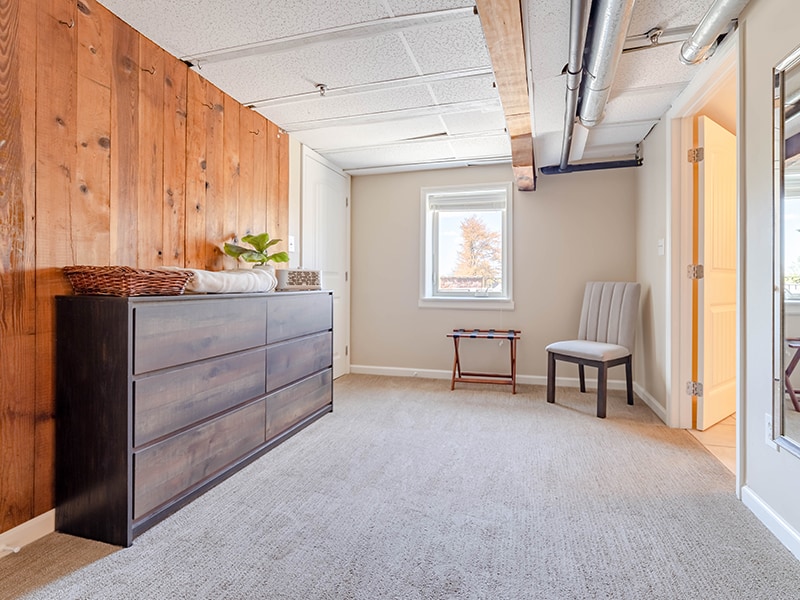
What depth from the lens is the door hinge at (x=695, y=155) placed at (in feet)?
8.93

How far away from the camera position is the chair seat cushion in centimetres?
308

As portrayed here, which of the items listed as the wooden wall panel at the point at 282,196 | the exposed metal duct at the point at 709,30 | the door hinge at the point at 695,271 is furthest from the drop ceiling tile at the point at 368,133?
the door hinge at the point at 695,271

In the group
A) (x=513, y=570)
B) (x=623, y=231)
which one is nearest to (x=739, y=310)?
(x=513, y=570)

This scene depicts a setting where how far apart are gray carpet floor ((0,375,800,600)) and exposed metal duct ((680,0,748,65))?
81.5 inches

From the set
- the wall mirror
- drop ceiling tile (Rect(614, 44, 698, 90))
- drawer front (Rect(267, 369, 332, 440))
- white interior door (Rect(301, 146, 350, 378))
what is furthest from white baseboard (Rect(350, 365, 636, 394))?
drop ceiling tile (Rect(614, 44, 698, 90))

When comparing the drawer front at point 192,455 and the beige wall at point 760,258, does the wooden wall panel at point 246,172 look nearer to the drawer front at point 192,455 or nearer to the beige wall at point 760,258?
the drawer front at point 192,455

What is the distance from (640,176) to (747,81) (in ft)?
6.62

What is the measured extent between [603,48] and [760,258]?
43.8 inches

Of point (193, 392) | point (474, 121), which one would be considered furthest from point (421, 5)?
point (193, 392)

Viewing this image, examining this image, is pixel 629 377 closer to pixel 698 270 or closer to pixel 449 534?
pixel 698 270

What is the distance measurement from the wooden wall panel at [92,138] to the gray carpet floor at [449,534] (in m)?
1.23

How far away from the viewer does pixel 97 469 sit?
5.22 ft

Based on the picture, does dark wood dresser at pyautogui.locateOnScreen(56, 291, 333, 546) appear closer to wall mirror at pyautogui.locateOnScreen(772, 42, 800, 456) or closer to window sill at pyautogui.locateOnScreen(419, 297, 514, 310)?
wall mirror at pyautogui.locateOnScreen(772, 42, 800, 456)

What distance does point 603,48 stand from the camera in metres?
1.84
